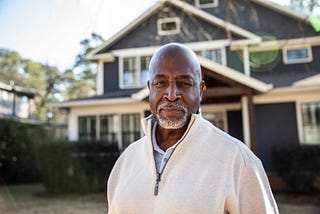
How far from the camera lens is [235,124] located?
11648 mm

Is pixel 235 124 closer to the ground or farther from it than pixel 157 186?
farther from it

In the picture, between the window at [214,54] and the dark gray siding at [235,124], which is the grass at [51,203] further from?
the window at [214,54]

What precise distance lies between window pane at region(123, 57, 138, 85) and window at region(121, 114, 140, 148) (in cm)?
177

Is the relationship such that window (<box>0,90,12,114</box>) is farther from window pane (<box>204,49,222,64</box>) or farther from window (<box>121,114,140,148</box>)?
window pane (<box>204,49,222,64</box>)

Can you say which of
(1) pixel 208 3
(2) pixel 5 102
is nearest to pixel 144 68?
(1) pixel 208 3

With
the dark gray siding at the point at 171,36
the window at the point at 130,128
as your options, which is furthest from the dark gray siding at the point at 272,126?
the window at the point at 130,128

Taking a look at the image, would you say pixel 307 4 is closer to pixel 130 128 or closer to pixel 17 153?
pixel 130 128

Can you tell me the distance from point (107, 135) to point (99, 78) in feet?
9.04

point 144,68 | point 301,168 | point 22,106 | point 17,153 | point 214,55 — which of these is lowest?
point 301,168

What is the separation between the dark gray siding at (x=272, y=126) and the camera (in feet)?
35.4

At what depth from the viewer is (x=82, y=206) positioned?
320 inches

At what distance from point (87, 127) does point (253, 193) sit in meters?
12.0

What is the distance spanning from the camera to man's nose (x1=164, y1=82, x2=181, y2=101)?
151 cm

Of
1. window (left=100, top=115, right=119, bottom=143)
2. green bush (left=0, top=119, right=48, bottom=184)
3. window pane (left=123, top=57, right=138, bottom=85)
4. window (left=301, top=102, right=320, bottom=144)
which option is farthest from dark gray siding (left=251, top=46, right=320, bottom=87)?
green bush (left=0, top=119, right=48, bottom=184)
